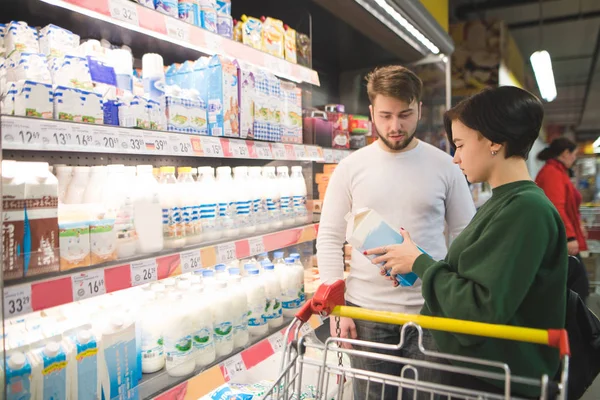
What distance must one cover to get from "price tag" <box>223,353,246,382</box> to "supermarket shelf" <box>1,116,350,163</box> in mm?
828

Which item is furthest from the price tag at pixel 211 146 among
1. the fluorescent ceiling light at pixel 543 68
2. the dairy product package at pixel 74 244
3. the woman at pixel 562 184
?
the fluorescent ceiling light at pixel 543 68

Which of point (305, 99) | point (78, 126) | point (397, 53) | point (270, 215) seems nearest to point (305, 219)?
point (270, 215)

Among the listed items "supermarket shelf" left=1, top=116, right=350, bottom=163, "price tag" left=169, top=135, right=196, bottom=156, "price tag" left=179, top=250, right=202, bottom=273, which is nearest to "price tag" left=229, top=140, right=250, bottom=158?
"supermarket shelf" left=1, top=116, right=350, bottom=163

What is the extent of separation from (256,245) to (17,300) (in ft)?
3.45

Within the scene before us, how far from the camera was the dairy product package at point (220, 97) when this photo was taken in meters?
1.95

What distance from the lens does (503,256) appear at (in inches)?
44.0

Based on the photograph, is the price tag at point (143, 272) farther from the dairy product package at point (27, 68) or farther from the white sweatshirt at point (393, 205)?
the white sweatshirt at point (393, 205)

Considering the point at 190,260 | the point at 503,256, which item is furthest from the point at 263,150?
the point at 503,256

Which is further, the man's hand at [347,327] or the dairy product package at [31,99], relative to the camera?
the man's hand at [347,327]

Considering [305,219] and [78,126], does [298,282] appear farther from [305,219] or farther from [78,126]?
[78,126]

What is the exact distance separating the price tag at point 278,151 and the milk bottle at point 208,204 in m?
0.35

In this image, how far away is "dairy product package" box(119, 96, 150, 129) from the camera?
1.52 metres

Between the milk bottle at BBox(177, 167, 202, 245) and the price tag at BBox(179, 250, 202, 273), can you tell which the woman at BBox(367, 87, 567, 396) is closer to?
the price tag at BBox(179, 250, 202, 273)

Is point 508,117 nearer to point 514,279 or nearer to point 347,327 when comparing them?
point 514,279
